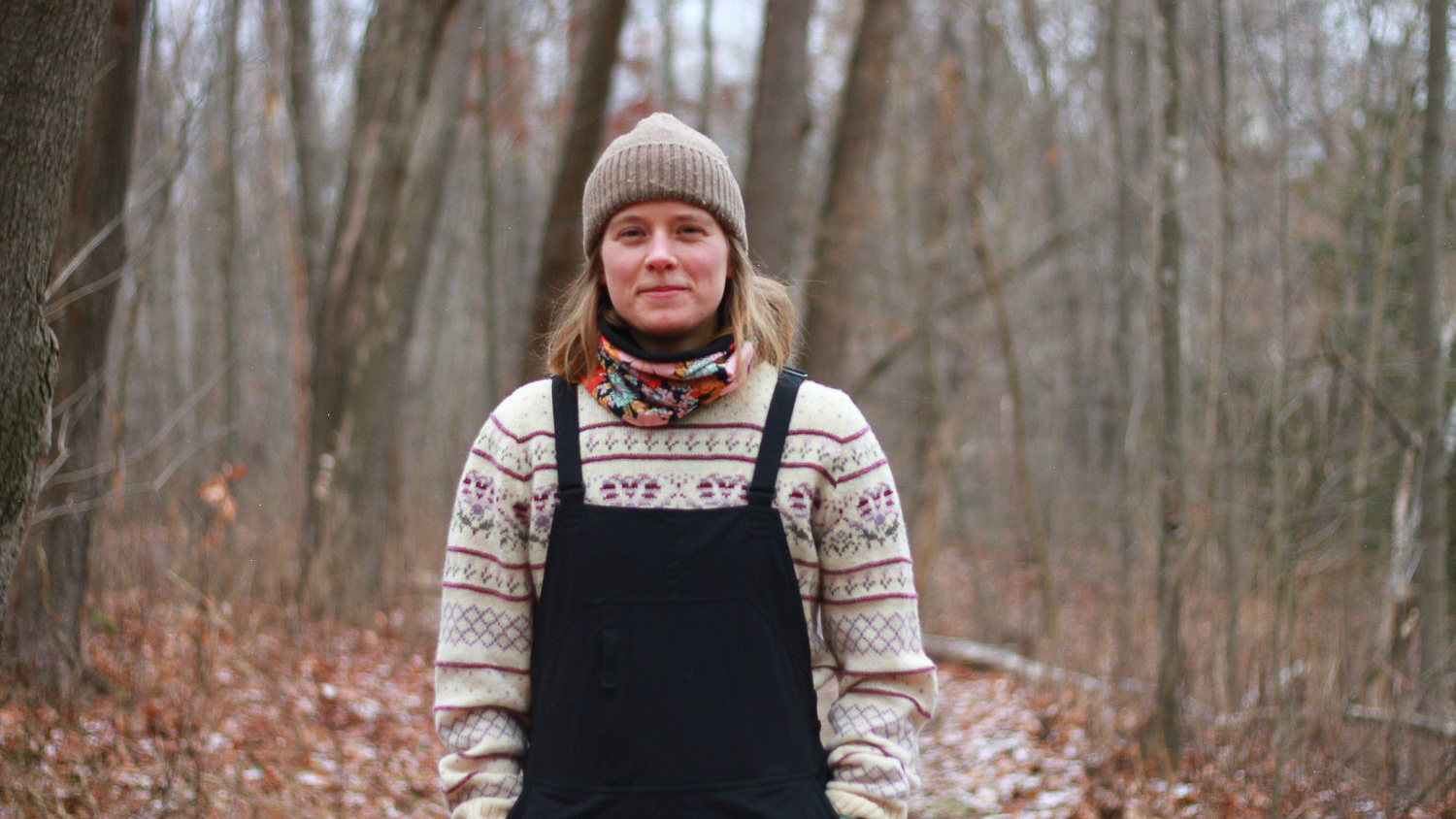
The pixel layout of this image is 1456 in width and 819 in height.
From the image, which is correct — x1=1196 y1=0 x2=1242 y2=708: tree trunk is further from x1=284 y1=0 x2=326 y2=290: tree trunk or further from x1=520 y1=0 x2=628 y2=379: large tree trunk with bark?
x1=284 y1=0 x2=326 y2=290: tree trunk

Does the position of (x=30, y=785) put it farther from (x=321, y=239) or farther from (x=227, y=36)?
(x=227, y=36)

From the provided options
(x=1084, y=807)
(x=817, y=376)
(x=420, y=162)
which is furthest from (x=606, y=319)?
(x=420, y=162)

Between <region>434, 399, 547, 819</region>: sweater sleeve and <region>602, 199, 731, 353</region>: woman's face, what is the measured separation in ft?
1.00

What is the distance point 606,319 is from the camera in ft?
7.09

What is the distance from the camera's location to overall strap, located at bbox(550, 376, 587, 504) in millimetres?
2010

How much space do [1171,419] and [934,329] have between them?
5.56 meters

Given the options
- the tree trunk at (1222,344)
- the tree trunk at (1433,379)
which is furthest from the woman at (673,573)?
the tree trunk at (1433,379)

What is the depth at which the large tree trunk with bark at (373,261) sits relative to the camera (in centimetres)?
921

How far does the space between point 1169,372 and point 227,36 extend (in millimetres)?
10055

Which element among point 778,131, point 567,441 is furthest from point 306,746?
point 778,131

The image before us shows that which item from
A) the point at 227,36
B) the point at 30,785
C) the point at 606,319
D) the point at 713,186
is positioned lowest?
the point at 30,785

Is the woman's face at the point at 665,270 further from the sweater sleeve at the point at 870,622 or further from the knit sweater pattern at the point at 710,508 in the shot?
the sweater sleeve at the point at 870,622

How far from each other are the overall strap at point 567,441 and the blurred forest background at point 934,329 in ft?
3.96

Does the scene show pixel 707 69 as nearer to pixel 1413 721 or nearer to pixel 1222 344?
pixel 1222 344
